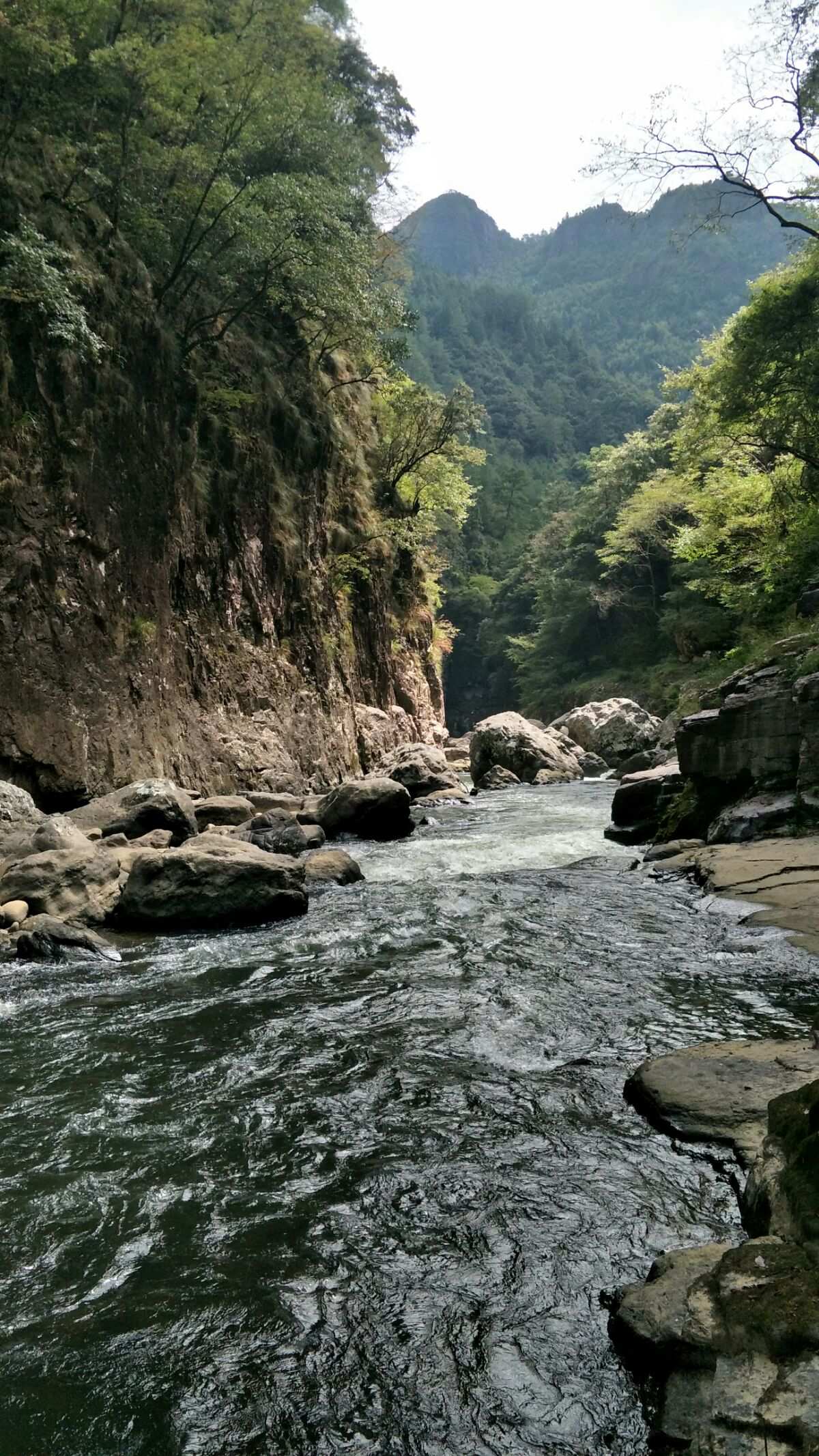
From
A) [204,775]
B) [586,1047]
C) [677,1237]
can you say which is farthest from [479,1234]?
[204,775]

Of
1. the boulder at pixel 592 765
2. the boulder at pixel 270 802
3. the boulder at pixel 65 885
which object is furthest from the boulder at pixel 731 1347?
the boulder at pixel 592 765

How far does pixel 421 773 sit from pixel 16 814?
12414 millimetres

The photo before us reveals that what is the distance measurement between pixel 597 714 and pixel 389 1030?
103ft

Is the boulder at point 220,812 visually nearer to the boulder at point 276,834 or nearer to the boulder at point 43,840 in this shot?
the boulder at point 276,834

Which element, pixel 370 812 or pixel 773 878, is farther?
pixel 370 812

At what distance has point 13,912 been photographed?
28.0 feet

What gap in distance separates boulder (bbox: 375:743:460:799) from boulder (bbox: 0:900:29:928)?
1305 cm

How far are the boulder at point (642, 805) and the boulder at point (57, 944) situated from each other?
27.7 feet

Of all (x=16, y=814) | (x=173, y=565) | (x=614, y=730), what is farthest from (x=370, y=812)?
(x=614, y=730)

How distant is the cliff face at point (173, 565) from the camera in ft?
47.1

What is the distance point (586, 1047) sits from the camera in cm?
522

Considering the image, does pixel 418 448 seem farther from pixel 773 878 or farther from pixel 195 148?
pixel 773 878

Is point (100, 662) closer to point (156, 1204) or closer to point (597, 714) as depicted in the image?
point (156, 1204)

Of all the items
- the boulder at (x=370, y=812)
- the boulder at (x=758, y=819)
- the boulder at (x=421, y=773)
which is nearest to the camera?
the boulder at (x=758, y=819)
